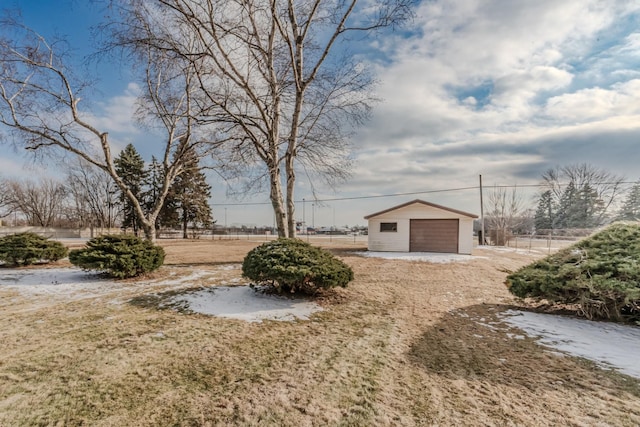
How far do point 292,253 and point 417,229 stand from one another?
1341 centimetres

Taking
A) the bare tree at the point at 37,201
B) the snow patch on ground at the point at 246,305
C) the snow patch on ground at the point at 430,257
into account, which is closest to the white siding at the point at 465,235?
the snow patch on ground at the point at 430,257

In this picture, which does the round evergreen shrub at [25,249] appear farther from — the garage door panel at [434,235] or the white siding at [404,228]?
the garage door panel at [434,235]

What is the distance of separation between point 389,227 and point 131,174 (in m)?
29.8

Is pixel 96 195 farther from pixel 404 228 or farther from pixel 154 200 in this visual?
pixel 404 228

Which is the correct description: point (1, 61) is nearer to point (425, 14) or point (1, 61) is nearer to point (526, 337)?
point (425, 14)

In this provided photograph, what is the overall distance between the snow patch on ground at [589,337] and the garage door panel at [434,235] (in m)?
12.2

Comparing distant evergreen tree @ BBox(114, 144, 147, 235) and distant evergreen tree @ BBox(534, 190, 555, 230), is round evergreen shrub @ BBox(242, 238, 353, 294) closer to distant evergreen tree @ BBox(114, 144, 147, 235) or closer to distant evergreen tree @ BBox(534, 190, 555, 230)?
distant evergreen tree @ BBox(114, 144, 147, 235)

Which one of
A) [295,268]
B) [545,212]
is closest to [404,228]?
[295,268]

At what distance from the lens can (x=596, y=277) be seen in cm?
424

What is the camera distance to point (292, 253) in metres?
5.58

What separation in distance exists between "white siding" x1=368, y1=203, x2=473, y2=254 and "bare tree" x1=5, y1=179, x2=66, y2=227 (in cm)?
4322

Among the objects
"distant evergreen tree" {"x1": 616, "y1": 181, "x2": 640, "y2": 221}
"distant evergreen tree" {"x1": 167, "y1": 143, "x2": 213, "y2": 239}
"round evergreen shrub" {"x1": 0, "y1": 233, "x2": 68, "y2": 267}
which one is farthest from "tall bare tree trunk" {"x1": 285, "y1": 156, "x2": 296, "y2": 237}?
"distant evergreen tree" {"x1": 616, "y1": 181, "x2": 640, "y2": 221}

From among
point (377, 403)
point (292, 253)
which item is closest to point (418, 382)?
point (377, 403)

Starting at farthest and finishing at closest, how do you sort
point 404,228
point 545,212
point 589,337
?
point 545,212 < point 404,228 < point 589,337
